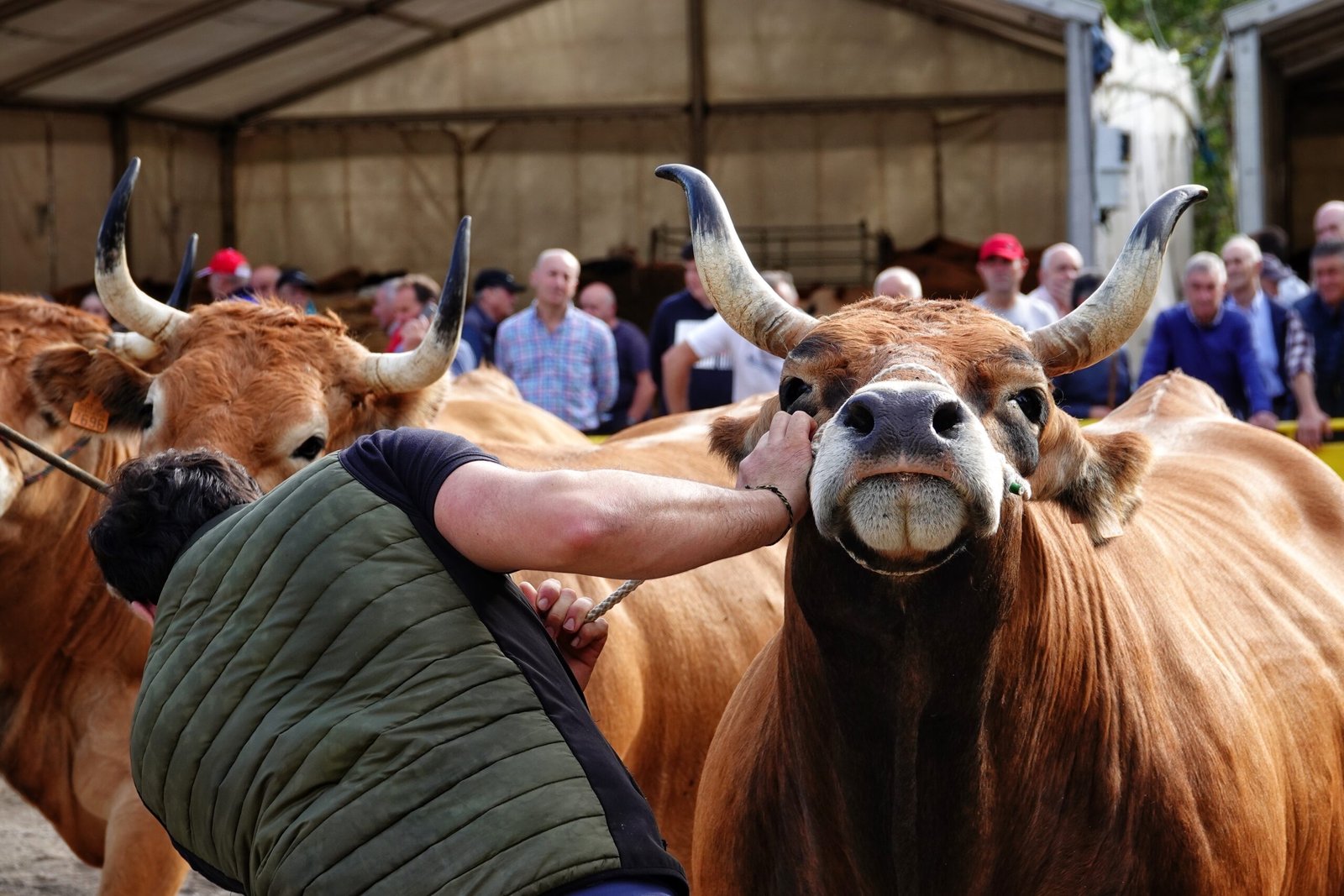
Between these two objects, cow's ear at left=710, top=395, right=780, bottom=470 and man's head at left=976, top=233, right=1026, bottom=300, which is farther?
man's head at left=976, top=233, right=1026, bottom=300

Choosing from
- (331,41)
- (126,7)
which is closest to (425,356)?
(126,7)

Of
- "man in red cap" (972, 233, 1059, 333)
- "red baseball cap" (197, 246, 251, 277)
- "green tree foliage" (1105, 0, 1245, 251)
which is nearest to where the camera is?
"man in red cap" (972, 233, 1059, 333)

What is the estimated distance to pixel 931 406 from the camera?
2557 mm

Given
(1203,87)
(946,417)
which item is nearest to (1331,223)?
(946,417)

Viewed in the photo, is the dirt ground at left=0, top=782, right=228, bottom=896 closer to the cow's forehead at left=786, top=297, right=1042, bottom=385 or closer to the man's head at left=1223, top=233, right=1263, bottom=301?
the cow's forehead at left=786, top=297, right=1042, bottom=385

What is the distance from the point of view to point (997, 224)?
1784 cm

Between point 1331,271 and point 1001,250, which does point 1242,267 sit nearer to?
point 1331,271

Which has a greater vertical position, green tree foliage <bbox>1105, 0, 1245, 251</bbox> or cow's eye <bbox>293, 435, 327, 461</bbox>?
green tree foliage <bbox>1105, 0, 1245, 251</bbox>

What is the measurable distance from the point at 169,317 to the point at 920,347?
299 cm

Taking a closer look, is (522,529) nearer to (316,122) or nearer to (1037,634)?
(1037,634)

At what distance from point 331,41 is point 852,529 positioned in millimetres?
15982

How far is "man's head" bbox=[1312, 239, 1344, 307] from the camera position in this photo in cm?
893

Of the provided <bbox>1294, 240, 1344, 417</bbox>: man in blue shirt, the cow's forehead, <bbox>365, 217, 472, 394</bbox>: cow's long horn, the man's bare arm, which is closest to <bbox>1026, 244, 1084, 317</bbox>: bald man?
<bbox>1294, 240, 1344, 417</bbox>: man in blue shirt

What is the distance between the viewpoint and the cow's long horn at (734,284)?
10.9ft
